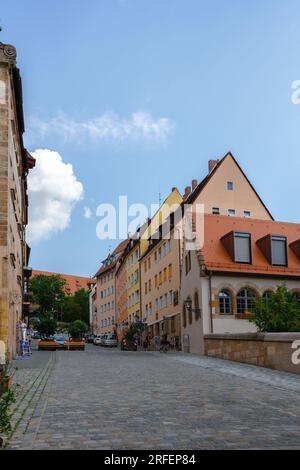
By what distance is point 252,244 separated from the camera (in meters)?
35.9

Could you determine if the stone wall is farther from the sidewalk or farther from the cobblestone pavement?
the cobblestone pavement

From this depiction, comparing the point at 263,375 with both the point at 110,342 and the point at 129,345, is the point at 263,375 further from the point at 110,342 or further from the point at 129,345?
the point at 110,342

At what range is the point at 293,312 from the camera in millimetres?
24672

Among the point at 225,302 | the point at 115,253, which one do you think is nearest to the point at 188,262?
the point at 225,302

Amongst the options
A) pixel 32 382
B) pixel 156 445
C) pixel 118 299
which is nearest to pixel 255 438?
pixel 156 445

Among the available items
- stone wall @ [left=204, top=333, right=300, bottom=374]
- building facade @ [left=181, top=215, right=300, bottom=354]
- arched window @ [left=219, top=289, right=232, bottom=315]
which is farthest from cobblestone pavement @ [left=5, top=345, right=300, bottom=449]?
arched window @ [left=219, top=289, right=232, bottom=315]

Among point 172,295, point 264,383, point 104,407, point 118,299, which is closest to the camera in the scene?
point 104,407

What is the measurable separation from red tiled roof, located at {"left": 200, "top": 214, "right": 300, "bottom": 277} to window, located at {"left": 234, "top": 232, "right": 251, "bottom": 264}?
1.24 ft

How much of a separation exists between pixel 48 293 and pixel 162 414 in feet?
261

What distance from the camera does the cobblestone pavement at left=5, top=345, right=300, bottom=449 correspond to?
7688mm

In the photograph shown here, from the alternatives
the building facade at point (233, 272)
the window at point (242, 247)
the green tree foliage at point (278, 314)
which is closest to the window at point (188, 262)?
the building facade at point (233, 272)

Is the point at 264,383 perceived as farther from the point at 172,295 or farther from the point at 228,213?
the point at 228,213

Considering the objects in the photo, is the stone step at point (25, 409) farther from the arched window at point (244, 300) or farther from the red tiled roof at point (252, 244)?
the arched window at point (244, 300)
